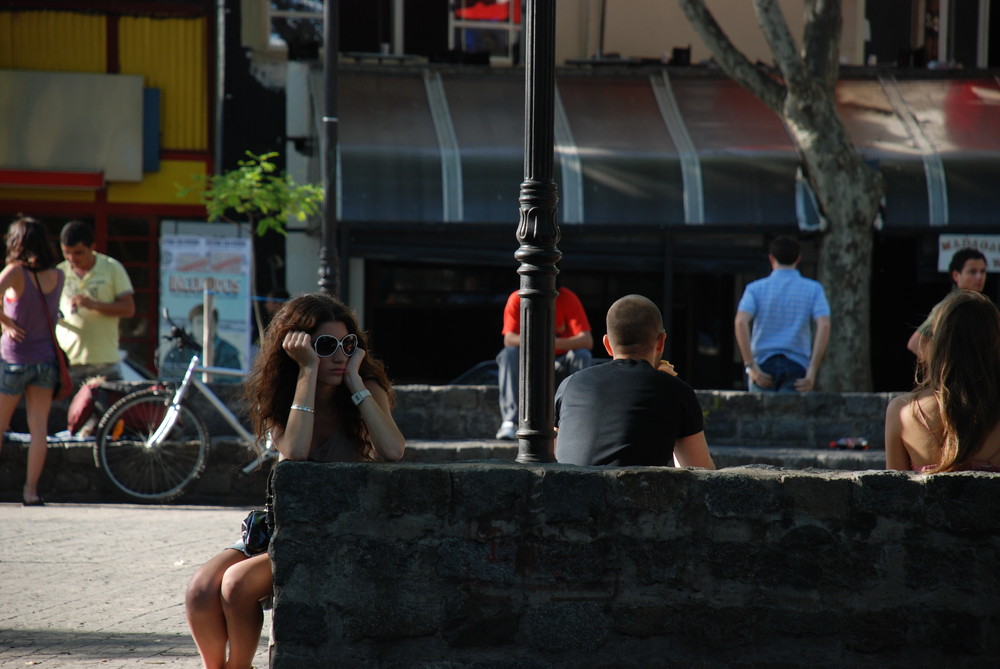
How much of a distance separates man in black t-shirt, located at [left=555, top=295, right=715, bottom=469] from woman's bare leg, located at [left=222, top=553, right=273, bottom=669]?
133cm

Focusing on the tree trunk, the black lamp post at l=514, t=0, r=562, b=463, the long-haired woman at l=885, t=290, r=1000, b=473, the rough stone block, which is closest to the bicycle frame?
the black lamp post at l=514, t=0, r=562, b=463

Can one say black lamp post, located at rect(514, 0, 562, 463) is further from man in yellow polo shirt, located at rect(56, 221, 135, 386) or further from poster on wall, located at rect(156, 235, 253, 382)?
poster on wall, located at rect(156, 235, 253, 382)

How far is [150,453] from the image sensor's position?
356 inches

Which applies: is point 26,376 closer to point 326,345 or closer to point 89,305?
point 89,305

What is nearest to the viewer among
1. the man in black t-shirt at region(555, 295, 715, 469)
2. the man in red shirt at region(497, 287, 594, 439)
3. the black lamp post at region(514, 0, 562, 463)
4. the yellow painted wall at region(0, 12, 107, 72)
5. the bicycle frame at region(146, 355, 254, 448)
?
the man in black t-shirt at region(555, 295, 715, 469)

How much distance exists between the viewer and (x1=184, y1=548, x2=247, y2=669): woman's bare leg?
12.5 ft

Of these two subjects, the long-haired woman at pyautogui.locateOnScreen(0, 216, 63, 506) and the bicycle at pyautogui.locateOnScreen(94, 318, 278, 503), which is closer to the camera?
the long-haired woman at pyautogui.locateOnScreen(0, 216, 63, 506)

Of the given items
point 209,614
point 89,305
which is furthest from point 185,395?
point 209,614

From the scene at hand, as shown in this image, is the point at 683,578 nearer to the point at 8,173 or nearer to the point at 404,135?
the point at 404,135

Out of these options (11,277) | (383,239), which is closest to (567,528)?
(11,277)

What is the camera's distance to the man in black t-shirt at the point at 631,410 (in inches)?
174

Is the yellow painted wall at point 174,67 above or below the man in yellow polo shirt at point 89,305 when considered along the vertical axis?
above

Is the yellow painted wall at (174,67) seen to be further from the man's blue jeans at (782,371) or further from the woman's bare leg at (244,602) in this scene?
the woman's bare leg at (244,602)

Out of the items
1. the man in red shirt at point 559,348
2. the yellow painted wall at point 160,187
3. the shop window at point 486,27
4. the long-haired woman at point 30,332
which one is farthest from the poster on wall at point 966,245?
the long-haired woman at point 30,332
